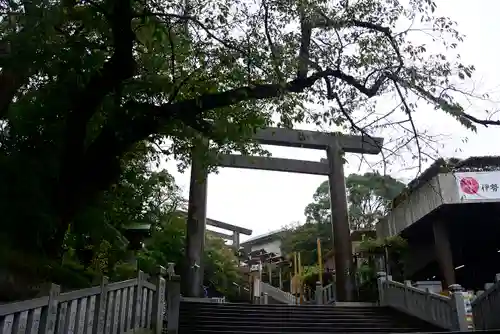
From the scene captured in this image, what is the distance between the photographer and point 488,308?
27.3 ft

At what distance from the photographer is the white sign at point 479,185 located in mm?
12367

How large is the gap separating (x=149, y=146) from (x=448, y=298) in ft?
20.7

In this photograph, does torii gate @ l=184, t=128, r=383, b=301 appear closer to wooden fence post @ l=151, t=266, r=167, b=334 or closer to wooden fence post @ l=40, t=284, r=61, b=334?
wooden fence post @ l=151, t=266, r=167, b=334

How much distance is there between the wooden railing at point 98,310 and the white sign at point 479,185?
863cm

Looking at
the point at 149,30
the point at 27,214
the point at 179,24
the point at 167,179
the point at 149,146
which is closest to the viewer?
the point at 27,214

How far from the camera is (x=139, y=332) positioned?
5852 millimetres

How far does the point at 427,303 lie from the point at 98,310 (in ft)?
24.7

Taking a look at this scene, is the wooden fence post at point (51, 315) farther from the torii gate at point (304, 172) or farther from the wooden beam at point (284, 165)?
the wooden beam at point (284, 165)

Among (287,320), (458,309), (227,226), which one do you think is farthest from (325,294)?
(227,226)

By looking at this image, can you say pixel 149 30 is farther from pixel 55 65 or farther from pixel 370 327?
pixel 370 327

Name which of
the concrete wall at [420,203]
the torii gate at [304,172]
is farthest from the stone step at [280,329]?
the torii gate at [304,172]

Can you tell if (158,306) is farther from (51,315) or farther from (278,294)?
(278,294)

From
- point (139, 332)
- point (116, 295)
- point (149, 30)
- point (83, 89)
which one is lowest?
point (139, 332)

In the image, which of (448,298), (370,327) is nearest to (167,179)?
(370,327)
